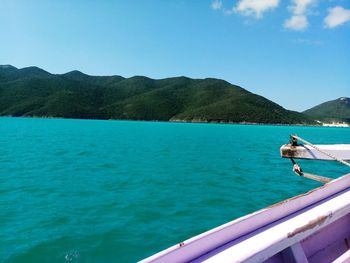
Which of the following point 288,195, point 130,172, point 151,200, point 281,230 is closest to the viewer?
point 281,230

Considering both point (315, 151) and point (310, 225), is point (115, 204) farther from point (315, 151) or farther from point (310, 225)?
point (310, 225)

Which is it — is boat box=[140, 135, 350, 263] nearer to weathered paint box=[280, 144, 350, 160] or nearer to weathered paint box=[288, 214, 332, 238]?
weathered paint box=[288, 214, 332, 238]

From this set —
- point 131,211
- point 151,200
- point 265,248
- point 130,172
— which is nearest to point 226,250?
point 265,248

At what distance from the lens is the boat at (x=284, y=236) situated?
2.58m

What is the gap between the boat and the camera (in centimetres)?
258

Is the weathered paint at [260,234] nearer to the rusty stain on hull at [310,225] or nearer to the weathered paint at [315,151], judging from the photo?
the rusty stain on hull at [310,225]

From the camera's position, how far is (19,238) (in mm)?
9352

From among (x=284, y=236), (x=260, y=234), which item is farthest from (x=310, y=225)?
(x=260, y=234)

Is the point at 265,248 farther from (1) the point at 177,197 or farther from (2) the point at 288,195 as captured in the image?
(2) the point at 288,195

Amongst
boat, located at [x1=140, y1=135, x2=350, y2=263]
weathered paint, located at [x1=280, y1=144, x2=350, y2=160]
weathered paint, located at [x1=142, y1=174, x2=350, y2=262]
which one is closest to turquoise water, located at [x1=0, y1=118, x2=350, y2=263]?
weathered paint, located at [x1=280, y1=144, x2=350, y2=160]

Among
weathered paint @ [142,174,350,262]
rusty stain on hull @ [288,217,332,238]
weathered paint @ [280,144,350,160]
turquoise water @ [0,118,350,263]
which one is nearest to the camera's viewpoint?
weathered paint @ [142,174,350,262]

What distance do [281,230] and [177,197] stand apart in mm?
12448

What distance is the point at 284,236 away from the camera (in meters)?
2.87

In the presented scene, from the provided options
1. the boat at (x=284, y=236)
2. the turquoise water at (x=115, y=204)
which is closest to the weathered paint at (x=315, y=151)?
the boat at (x=284, y=236)
